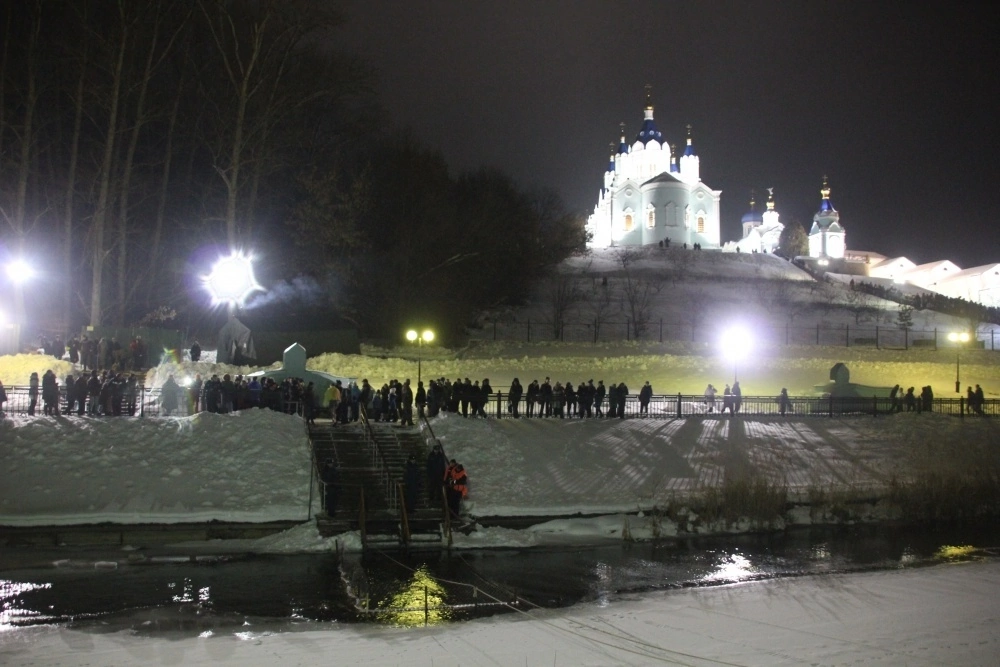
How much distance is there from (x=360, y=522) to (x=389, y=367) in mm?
16681

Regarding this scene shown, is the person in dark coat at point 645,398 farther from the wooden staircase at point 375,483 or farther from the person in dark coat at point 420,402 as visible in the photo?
the wooden staircase at point 375,483

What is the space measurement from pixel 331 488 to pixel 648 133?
103m

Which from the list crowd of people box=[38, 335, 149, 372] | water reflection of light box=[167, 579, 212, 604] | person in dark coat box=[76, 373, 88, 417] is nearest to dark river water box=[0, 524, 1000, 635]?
water reflection of light box=[167, 579, 212, 604]

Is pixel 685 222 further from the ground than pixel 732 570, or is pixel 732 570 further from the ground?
pixel 685 222

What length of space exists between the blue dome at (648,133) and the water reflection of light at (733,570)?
10140 cm

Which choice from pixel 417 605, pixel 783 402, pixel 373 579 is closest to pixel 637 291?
pixel 783 402

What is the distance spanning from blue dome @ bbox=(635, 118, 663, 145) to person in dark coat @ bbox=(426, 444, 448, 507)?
330 ft

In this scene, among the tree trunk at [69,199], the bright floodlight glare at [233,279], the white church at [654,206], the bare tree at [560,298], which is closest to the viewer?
the tree trunk at [69,199]

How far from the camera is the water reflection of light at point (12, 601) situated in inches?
475

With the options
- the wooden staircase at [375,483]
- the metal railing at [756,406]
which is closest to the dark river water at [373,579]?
→ the wooden staircase at [375,483]

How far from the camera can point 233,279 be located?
3306 centimetres

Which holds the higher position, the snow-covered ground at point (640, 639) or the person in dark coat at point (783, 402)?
the person in dark coat at point (783, 402)

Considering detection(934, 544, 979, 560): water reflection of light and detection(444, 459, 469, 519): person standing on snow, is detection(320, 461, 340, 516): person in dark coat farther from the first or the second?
detection(934, 544, 979, 560): water reflection of light

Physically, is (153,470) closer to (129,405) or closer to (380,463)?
(129,405)
